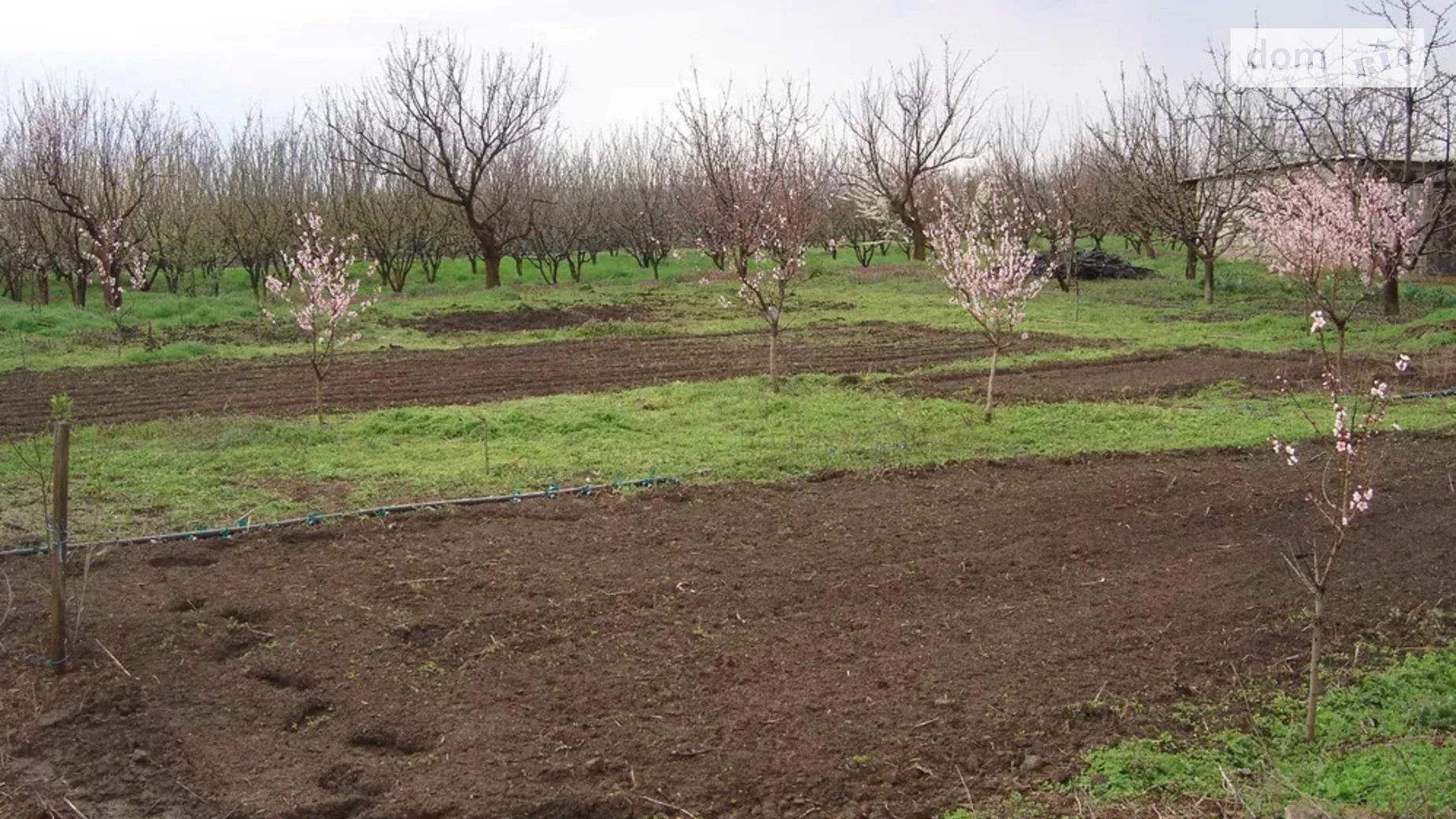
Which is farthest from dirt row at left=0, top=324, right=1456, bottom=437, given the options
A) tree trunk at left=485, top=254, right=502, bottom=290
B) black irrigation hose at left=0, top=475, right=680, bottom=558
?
tree trunk at left=485, top=254, right=502, bottom=290

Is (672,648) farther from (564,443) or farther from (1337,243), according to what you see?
(1337,243)

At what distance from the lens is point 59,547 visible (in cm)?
478

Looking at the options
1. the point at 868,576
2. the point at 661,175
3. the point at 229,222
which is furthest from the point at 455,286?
the point at 868,576

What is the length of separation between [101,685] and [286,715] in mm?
885

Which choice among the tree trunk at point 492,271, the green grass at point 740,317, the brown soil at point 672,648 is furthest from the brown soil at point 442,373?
the tree trunk at point 492,271

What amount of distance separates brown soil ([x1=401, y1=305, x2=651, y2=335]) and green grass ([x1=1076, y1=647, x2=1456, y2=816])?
16458 millimetres

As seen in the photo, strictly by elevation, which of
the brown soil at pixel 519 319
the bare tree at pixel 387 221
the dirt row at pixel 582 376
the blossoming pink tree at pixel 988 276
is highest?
the bare tree at pixel 387 221

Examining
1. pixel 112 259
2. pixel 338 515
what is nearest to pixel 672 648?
pixel 338 515

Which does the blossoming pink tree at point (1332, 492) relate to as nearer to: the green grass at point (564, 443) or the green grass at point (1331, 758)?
the green grass at point (1331, 758)

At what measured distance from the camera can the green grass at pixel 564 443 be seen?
7785mm

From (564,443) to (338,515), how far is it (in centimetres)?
265

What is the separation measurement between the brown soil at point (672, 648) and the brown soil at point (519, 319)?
12999mm

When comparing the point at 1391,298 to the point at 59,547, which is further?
the point at 1391,298

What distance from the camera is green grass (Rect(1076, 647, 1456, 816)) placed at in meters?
3.56
